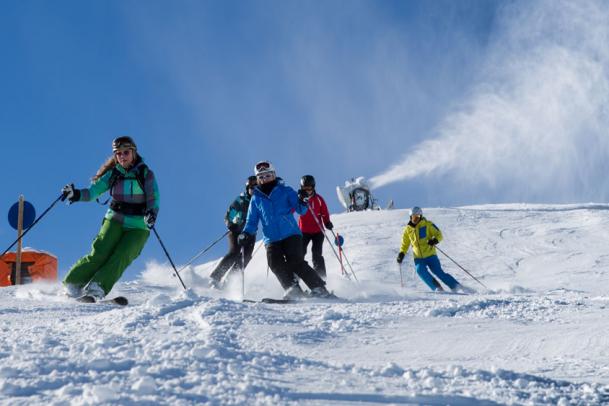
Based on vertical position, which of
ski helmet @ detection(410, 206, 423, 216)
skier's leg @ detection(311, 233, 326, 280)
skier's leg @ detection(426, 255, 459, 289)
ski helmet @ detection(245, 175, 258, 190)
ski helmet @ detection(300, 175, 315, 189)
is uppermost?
ski helmet @ detection(300, 175, 315, 189)

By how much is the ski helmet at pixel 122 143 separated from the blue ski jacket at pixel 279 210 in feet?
5.37

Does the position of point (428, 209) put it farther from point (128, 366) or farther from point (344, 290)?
point (128, 366)

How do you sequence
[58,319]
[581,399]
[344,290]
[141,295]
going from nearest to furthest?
[581,399]
[58,319]
[141,295]
[344,290]

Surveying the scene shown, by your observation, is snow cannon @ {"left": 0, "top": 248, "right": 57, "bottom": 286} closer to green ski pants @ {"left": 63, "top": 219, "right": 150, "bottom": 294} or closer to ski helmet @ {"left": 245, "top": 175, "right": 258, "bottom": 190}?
ski helmet @ {"left": 245, "top": 175, "right": 258, "bottom": 190}

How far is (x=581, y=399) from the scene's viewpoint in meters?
3.16

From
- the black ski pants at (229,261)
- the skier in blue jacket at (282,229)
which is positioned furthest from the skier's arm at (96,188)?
the black ski pants at (229,261)

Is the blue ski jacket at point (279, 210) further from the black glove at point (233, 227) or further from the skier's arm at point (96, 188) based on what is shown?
the black glove at point (233, 227)

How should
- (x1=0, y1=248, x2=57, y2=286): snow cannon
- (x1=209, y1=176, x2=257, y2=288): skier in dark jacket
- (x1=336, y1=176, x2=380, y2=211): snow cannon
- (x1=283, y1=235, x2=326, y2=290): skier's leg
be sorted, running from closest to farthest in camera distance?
(x1=283, y1=235, x2=326, y2=290): skier's leg, (x1=209, y1=176, x2=257, y2=288): skier in dark jacket, (x1=0, y1=248, x2=57, y2=286): snow cannon, (x1=336, y1=176, x2=380, y2=211): snow cannon

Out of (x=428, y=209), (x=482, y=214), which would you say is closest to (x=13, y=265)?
(x=428, y=209)

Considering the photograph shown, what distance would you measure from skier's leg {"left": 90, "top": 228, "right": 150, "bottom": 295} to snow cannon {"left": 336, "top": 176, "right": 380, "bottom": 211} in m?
31.7

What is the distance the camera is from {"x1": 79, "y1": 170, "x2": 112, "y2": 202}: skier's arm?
709 centimetres

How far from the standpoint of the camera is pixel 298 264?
7.53 metres

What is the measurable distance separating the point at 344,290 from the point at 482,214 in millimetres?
15732

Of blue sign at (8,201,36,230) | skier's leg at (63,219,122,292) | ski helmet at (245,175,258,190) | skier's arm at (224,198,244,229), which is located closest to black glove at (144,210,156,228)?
skier's leg at (63,219,122,292)
